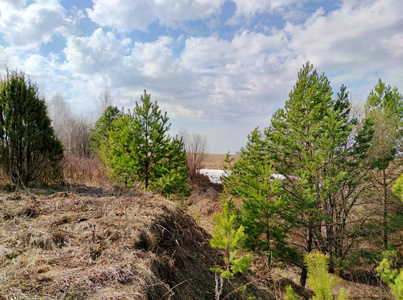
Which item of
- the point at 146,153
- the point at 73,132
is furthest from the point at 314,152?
the point at 73,132

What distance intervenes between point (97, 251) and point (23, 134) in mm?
4497

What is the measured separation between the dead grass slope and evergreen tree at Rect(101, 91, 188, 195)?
278 cm

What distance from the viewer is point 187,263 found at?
4.55 m

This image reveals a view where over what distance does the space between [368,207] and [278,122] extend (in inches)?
246

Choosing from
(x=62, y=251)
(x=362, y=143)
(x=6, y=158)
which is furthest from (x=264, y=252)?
(x=6, y=158)

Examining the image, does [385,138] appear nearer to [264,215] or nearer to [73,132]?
[264,215]

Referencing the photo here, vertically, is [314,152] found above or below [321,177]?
above

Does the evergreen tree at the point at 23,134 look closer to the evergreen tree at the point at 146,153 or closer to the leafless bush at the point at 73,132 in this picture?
the evergreen tree at the point at 146,153

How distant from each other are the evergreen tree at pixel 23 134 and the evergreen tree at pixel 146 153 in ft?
7.19

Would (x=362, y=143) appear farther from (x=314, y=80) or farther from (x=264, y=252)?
(x=264, y=252)

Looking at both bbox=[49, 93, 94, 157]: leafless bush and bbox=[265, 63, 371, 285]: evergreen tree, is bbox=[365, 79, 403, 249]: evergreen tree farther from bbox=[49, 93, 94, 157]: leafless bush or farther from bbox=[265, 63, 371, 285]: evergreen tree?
bbox=[49, 93, 94, 157]: leafless bush

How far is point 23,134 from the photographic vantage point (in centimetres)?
614

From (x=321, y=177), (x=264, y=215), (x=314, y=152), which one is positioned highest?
(x=314, y=152)

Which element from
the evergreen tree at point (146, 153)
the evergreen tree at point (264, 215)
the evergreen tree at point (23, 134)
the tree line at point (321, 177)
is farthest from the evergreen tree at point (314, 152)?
the evergreen tree at point (23, 134)
